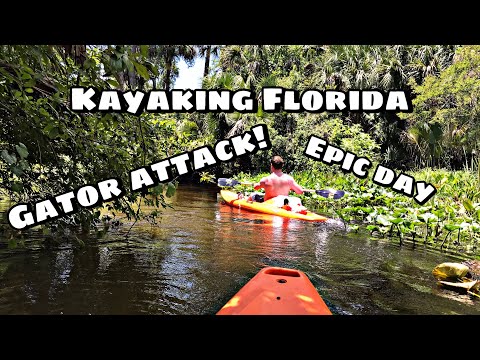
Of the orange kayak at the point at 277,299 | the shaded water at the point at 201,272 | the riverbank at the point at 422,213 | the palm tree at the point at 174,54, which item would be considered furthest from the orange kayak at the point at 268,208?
the palm tree at the point at 174,54

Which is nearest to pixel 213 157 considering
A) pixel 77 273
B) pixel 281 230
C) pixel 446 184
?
pixel 77 273

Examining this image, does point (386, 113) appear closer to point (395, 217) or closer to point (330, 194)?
point (330, 194)

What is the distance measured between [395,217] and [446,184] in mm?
3354

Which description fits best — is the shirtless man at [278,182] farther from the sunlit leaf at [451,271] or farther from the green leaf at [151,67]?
the green leaf at [151,67]

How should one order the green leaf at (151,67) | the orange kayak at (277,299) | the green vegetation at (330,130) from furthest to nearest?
the green vegetation at (330,130), the orange kayak at (277,299), the green leaf at (151,67)

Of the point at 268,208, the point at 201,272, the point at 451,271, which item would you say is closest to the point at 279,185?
the point at 268,208

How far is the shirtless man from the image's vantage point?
23.7 feet

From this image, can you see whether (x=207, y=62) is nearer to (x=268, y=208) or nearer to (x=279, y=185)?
(x=279, y=185)

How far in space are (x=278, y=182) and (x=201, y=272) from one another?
383 centimetres

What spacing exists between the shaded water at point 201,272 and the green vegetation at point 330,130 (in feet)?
1.56

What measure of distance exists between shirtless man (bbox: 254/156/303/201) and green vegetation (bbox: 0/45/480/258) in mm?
1074

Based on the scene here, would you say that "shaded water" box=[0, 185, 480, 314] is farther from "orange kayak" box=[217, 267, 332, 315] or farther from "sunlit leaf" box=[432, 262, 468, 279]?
"orange kayak" box=[217, 267, 332, 315]

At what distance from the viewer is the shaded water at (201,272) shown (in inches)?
118

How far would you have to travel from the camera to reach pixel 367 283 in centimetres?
368
